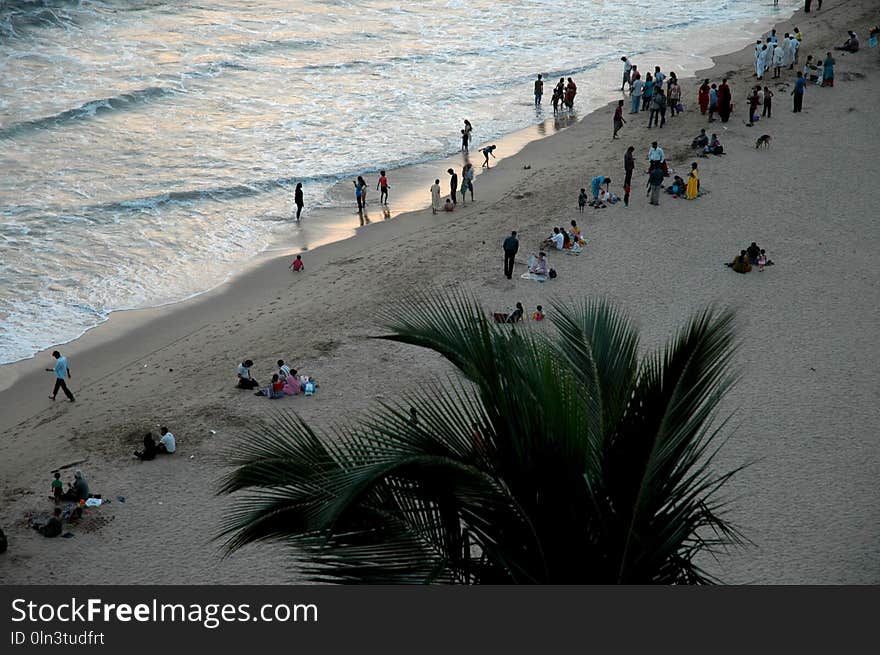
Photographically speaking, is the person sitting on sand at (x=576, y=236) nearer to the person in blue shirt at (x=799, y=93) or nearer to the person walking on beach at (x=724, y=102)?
the person walking on beach at (x=724, y=102)

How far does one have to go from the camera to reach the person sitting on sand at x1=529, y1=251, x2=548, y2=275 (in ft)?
58.9

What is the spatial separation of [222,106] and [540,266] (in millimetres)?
19073

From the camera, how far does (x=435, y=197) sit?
22.7 meters

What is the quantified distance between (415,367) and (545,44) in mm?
30995

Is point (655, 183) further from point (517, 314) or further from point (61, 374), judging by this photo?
point (61, 374)

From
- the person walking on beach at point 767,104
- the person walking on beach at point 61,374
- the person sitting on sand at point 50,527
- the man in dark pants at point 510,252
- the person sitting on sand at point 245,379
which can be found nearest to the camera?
the person sitting on sand at point 50,527

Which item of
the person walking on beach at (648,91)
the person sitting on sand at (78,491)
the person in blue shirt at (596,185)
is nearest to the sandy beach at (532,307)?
the person sitting on sand at (78,491)

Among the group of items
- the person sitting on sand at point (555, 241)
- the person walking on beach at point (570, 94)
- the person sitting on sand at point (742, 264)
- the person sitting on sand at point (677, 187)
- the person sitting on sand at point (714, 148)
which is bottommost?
the person sitting on sand at point (742, 264)

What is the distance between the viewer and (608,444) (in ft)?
18.4

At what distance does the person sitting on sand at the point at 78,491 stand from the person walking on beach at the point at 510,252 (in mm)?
8666

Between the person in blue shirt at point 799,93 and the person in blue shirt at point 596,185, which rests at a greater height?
the person in blue shirt at point 799,93

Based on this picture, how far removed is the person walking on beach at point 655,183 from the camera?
20766mm

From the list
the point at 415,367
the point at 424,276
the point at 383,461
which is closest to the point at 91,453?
the point at 415,367
